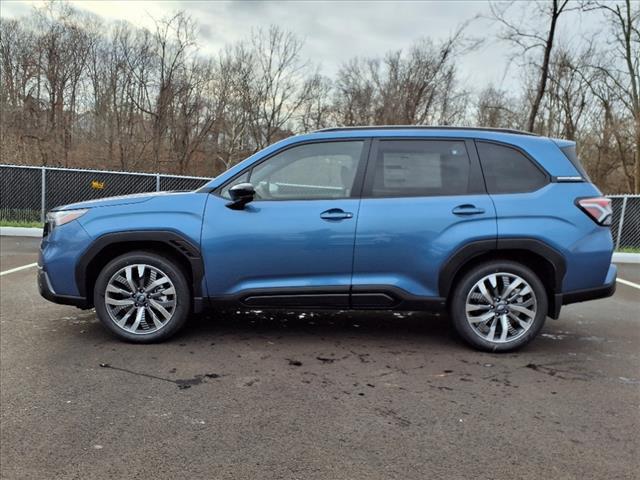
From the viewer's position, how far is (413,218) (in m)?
4.02

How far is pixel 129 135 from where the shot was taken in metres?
31.1

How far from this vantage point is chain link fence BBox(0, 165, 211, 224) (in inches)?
556

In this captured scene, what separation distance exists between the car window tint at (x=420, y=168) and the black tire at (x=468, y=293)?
0.68 m

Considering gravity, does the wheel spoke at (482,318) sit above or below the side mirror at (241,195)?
below

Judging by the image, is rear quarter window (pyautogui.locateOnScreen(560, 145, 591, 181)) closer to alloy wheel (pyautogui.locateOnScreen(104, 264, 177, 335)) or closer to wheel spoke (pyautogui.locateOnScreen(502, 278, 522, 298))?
wheel spoke (pyautogui.locateOnScreen(502, 278, 522, 298))

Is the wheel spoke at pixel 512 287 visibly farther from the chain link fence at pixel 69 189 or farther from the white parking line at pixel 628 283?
the chain link fence at pixel 69 189

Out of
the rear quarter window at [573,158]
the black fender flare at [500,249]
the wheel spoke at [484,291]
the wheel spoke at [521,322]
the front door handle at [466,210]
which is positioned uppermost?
the rear quarter window at [573,158]

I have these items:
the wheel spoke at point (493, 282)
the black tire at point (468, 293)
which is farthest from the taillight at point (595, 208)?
the wheel spoke at point (493, 282)

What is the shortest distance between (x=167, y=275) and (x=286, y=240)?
1.05 metres

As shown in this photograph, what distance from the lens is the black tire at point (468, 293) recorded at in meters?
4.08

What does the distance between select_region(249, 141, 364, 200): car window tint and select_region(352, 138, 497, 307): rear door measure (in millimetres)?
Result: 185

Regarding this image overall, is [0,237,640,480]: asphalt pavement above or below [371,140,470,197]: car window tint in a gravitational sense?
below

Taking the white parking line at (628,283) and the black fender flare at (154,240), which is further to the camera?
the white parking line at (628,283)

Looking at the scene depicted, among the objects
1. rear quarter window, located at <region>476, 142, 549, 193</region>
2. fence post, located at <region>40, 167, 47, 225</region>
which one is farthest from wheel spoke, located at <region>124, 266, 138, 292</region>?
fence post, located at <region>40, 167, 47, 225</region>
